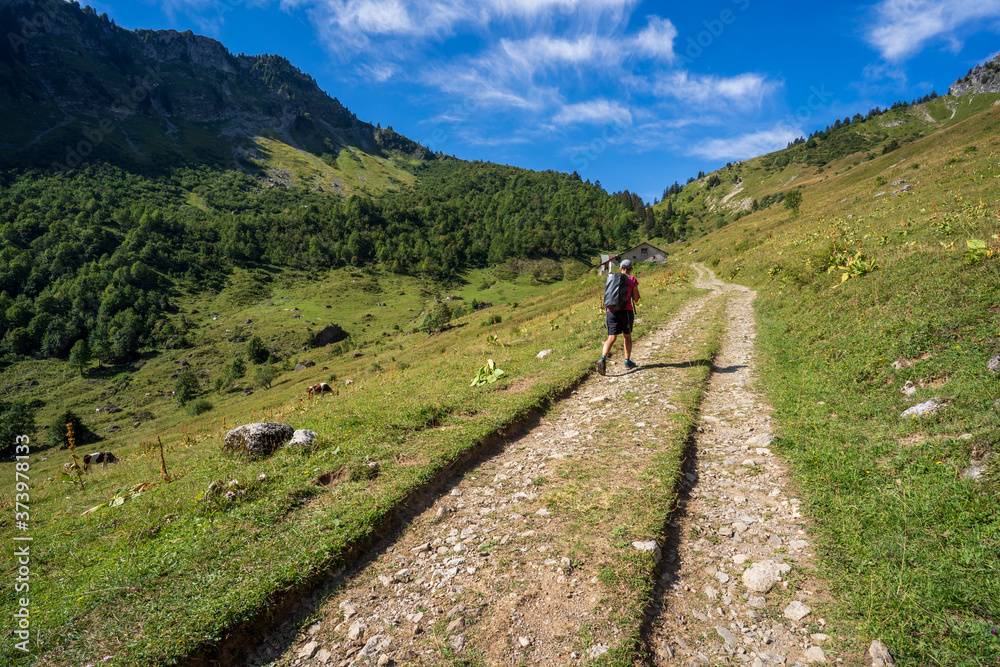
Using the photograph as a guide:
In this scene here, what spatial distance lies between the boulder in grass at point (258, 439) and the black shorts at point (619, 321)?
880 centimetres

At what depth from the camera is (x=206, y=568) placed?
16.1ft

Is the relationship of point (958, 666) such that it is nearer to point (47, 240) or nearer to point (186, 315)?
point (186, 315)

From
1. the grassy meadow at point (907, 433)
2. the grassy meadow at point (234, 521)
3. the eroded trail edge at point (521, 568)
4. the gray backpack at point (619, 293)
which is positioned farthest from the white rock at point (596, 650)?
the gray backpack at point (619, 293)

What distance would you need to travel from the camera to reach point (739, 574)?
441cm

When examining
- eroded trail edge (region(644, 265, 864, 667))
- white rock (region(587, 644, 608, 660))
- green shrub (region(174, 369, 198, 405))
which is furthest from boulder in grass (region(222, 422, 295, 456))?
green shrub (region(174, 369, 198, 405))

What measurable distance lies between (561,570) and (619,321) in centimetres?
845

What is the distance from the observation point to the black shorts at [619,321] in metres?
11.8

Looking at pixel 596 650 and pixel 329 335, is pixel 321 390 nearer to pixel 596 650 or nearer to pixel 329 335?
pixel 596 650

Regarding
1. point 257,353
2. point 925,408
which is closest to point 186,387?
point 257,353

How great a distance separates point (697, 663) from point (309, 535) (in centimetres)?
459

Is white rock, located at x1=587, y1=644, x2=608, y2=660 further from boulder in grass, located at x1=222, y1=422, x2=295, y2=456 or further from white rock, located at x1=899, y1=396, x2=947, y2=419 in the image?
boulder in grass, located at x1=222, y1=422, x2=295, y2=456

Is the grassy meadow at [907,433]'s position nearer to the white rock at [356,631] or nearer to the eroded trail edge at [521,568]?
the eroded trail edge at [521,568]

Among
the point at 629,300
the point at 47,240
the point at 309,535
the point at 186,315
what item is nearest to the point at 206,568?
the point at 309,535

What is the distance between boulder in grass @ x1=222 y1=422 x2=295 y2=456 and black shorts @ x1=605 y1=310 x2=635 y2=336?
28.9ft
